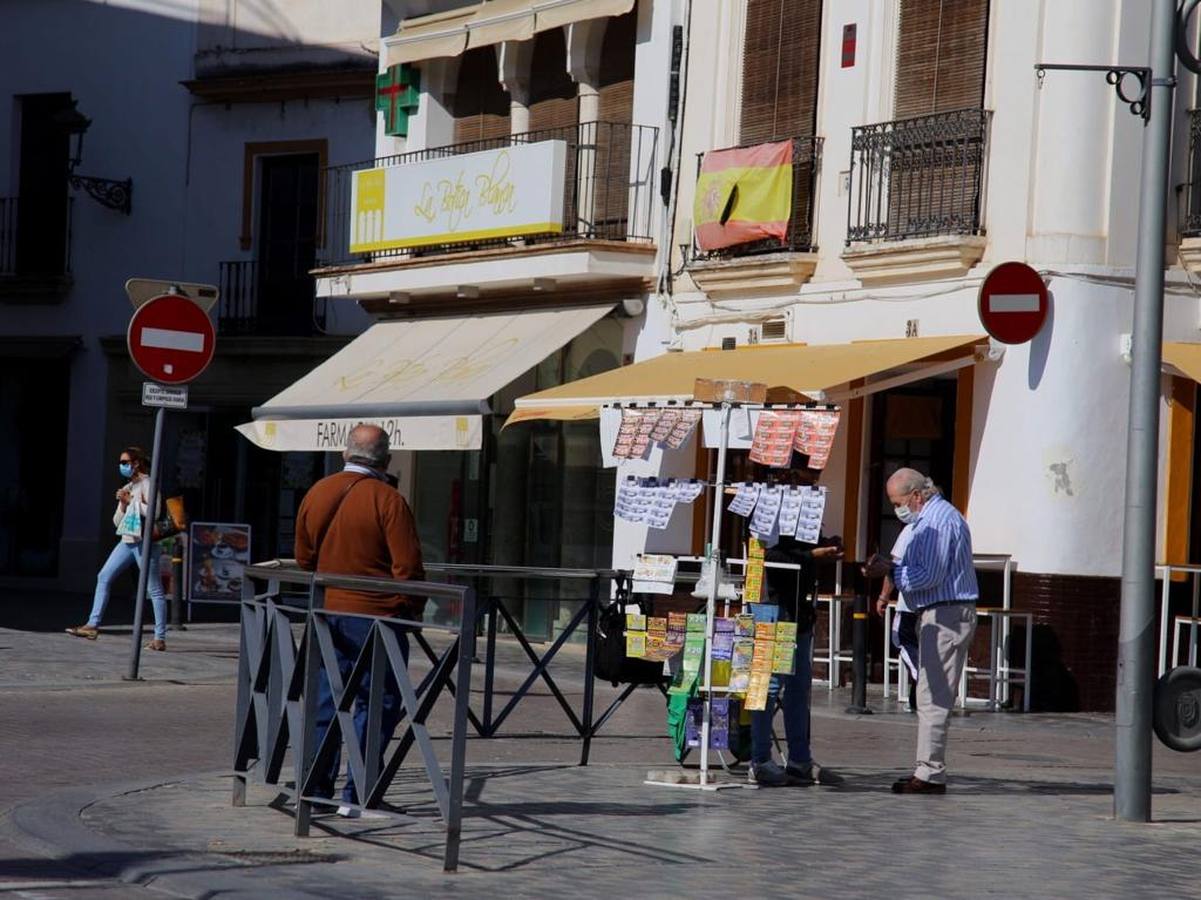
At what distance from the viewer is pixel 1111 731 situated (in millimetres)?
16547

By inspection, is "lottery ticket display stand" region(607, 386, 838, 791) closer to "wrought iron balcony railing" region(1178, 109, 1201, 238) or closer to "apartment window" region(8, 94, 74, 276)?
"wrought iron balcony railing" region(1178, 109, 1201, 238)

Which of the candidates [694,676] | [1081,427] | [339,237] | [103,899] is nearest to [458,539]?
[339,237]

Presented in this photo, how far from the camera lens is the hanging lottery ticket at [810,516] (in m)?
11.5

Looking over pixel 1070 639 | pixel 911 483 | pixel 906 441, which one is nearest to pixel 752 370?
pixel 906 441

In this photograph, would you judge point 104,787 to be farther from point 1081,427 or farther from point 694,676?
point 1081,427

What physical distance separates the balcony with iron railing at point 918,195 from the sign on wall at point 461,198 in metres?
3.92

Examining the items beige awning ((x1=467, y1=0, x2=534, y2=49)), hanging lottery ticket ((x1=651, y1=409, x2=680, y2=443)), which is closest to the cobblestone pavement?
hanging lottery ticket ((x1=651, y1=409, x2=680, y2=443))

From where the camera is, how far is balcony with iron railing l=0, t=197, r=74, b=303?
1243 inches

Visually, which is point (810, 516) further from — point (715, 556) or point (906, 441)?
point (906, 441)

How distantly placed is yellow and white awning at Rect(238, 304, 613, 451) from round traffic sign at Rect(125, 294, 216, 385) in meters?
5.19

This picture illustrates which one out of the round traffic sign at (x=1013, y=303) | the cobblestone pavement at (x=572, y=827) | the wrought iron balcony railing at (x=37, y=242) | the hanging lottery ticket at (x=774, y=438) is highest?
the wrought iron balcony railing at (x=37, y=242)

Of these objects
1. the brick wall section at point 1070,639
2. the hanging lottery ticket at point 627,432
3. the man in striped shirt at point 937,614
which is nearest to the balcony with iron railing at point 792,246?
the brick wall section at point 1070,639

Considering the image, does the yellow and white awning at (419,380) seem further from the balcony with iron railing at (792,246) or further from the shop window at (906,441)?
the shop window at (906,441)

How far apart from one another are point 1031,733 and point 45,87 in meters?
20.7
